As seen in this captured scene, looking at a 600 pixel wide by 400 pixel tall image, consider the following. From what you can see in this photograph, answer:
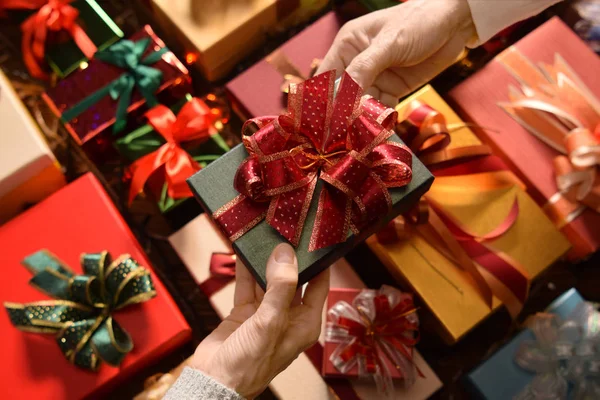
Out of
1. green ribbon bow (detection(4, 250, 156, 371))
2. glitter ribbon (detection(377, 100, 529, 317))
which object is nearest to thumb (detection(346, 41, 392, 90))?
glitter ribbon (detection(377, 100, 529, 317))

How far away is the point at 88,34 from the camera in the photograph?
5.37 feet

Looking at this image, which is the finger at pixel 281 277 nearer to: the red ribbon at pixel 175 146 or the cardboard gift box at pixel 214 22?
the red ribbon at pixel 175 146

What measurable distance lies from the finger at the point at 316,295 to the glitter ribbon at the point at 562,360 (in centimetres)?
58

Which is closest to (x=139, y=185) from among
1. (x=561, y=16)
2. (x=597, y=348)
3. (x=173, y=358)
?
(x=173, y=358)

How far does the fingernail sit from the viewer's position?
3.22 ft

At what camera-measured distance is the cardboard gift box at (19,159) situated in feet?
4.63

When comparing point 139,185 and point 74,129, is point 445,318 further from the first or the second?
point 74,129

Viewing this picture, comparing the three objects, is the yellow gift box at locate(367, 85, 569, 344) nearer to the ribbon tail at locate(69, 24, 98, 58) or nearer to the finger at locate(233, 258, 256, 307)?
the finger at locate(233, 258, 256, 307)

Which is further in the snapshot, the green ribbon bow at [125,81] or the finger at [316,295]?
the green ribbon bow at [125,81]

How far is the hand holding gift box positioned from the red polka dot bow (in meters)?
0.85

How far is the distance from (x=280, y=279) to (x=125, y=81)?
839 millimetres

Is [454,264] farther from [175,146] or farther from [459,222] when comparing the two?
[175,146]

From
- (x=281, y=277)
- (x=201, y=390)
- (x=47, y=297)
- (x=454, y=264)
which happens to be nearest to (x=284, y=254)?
(x=281, y=277)

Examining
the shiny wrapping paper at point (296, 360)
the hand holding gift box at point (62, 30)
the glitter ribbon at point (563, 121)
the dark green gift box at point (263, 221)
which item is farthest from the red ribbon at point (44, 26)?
the glitter ribbon at point (563, 121)
